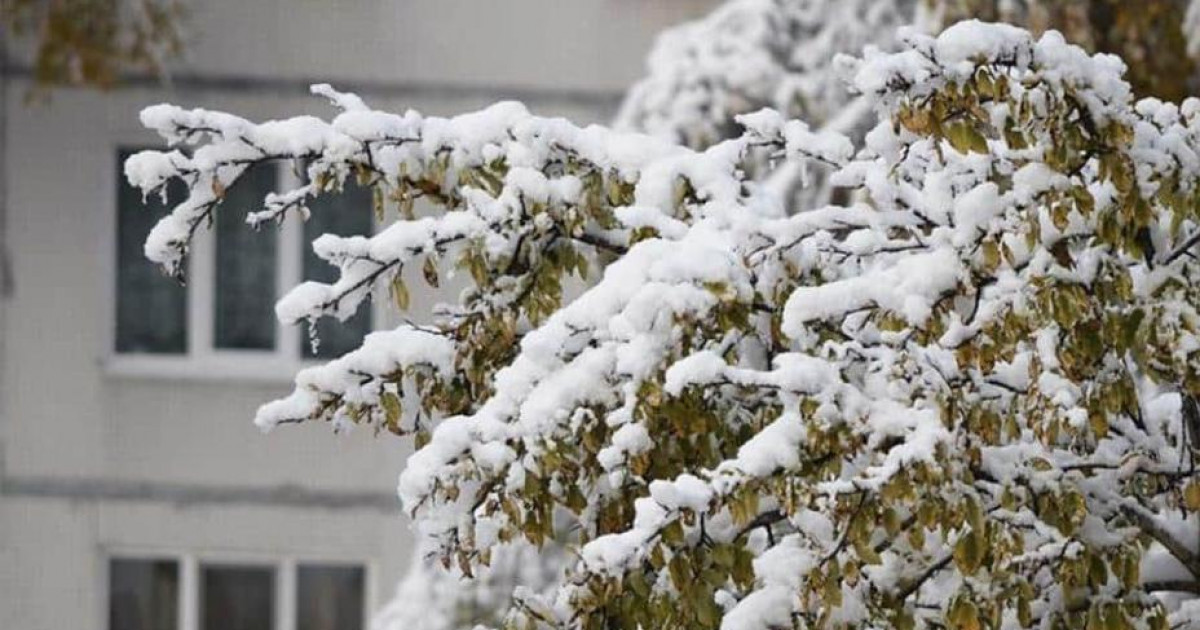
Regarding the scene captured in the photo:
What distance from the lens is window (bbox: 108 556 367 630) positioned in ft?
47.6

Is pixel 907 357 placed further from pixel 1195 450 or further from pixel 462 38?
pixel 462 38

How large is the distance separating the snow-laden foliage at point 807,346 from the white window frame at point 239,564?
9241 millimetres

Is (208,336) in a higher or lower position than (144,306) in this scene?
lower

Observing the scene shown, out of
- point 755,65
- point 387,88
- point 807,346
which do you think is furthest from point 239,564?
point 807,346

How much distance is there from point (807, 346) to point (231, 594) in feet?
32.5

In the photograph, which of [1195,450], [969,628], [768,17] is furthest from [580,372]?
[768,17]

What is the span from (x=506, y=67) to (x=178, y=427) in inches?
99.1

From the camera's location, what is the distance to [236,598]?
1453 centimetres

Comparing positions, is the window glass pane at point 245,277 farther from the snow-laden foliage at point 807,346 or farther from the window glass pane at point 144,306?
the snow-laden foliage at point 807,346

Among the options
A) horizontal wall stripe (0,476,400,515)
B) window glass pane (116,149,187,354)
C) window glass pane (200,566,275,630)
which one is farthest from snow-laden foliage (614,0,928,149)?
window glass pane (200,566,275,630)

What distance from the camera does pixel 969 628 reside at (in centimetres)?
490

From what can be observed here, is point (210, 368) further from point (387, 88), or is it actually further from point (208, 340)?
point (387, 88)

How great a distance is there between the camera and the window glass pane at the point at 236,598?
14531 millimetres

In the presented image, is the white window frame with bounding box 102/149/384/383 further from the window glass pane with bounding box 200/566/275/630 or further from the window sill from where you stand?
the window glass pane with bounding box 200/566/275/630
